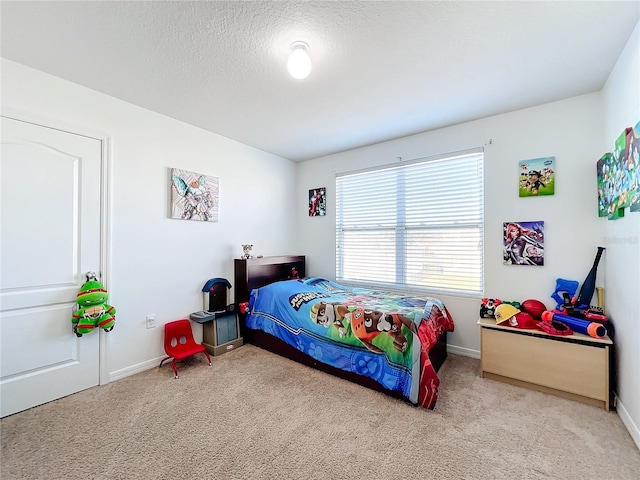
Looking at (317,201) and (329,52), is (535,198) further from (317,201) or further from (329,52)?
(317,201)

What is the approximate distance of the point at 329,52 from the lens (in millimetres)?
1942

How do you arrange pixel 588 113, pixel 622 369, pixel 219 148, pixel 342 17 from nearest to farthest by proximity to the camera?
pixel 342 17, pixel 622 369, pixel 588 113, pixel 219 148

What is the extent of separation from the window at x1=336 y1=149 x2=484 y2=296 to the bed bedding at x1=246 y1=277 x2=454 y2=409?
447 mm

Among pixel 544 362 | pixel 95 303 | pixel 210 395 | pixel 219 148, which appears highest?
pixel 219 148

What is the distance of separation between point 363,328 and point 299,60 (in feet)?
6.98

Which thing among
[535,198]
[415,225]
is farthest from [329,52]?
[535,198]

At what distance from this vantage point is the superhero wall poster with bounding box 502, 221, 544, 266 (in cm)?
270

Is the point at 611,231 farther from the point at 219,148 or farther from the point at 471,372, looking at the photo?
the point at 219,148

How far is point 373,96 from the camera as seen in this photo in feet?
8.31

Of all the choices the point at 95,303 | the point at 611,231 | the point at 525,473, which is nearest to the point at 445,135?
the point at 611,231

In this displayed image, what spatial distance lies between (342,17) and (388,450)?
262 cm

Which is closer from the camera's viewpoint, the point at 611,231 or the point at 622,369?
the point at 622,369

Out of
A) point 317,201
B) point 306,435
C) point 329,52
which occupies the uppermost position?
point 329,52

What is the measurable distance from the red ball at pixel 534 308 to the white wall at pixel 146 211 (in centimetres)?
324
